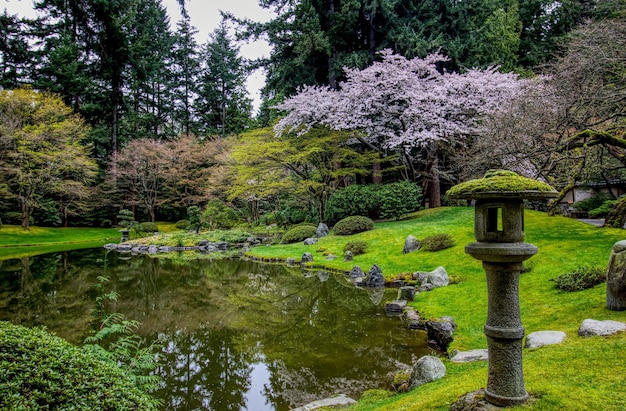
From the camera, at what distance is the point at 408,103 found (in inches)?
627

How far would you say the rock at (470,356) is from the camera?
14.1ft

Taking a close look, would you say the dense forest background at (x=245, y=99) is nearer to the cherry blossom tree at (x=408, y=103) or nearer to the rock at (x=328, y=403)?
the cherry blossom tree at (x=408, y=103)

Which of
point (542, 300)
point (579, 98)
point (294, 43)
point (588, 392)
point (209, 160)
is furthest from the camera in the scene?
point (209, 160)

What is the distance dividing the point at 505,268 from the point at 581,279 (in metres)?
4.42

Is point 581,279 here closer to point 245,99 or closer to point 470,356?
point 470,356

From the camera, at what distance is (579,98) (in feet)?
24.9

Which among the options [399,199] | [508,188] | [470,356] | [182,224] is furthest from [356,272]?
[182,224]

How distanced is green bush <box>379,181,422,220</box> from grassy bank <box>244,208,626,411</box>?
2.24 meters

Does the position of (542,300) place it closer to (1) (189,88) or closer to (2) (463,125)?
(2) (463,125)

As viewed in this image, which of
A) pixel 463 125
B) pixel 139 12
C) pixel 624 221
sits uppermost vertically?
pixel 139 12

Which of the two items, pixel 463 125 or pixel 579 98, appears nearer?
pixel 579 98

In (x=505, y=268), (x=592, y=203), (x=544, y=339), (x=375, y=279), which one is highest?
(x=592, y=203)

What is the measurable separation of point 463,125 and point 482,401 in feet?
48.3

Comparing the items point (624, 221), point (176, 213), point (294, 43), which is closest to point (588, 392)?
point (624, 221)
